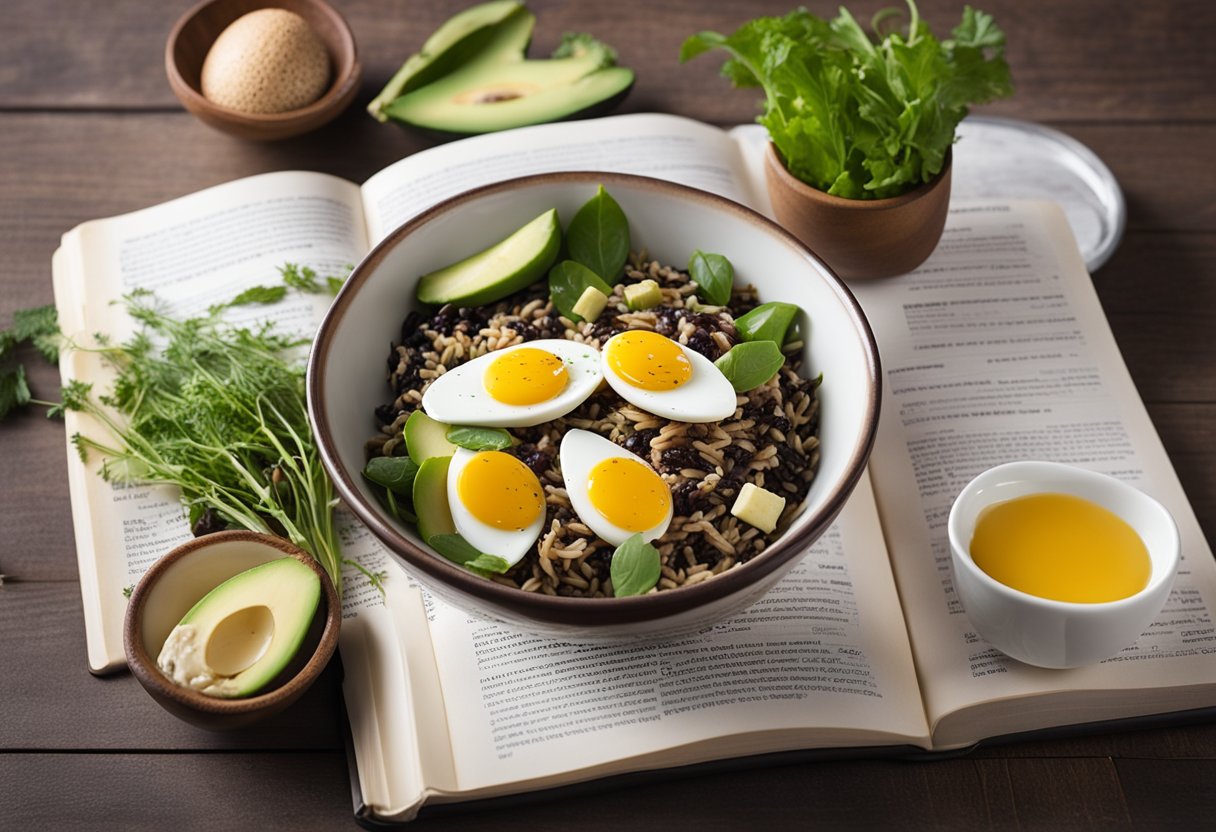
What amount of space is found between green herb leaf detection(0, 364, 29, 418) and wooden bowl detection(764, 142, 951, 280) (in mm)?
1587

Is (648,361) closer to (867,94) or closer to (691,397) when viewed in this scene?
(691,397)

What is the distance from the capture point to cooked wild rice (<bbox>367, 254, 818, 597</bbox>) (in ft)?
5.73

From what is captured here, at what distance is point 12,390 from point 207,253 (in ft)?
1.57

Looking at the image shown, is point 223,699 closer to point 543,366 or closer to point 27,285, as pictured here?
point 543,366

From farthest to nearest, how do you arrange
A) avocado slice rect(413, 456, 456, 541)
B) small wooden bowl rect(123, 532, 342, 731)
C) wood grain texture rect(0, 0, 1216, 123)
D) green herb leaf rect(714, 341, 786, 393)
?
1. wood grain texture rect(0, 0, 1216, 123)
2. green herb leaf rect(714, 341, 786, 393)
3. avocado slice rect(413, 456, 456, 541)
4. small wooden bowl rect(123, 532, 342, 731)

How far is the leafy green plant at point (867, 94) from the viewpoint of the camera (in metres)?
2.19

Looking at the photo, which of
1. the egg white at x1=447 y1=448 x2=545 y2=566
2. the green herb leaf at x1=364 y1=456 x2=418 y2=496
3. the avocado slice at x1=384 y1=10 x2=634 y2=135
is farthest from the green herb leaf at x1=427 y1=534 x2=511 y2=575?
the avocado slice at x1=384 y1=10 x2=634 y2=135

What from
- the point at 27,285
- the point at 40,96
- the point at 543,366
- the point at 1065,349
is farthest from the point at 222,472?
the point at 1065,349

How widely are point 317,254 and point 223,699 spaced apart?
1.05 metres

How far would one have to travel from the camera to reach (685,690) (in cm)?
181

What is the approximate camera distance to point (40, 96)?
2846mm

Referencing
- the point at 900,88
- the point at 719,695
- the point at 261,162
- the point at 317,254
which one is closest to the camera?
the point at 719,695

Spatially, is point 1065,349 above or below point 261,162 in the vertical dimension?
below

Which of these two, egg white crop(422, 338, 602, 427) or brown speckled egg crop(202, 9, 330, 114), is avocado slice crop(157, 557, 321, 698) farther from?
brown speckled egg crop(202, 9, 330, 114)
